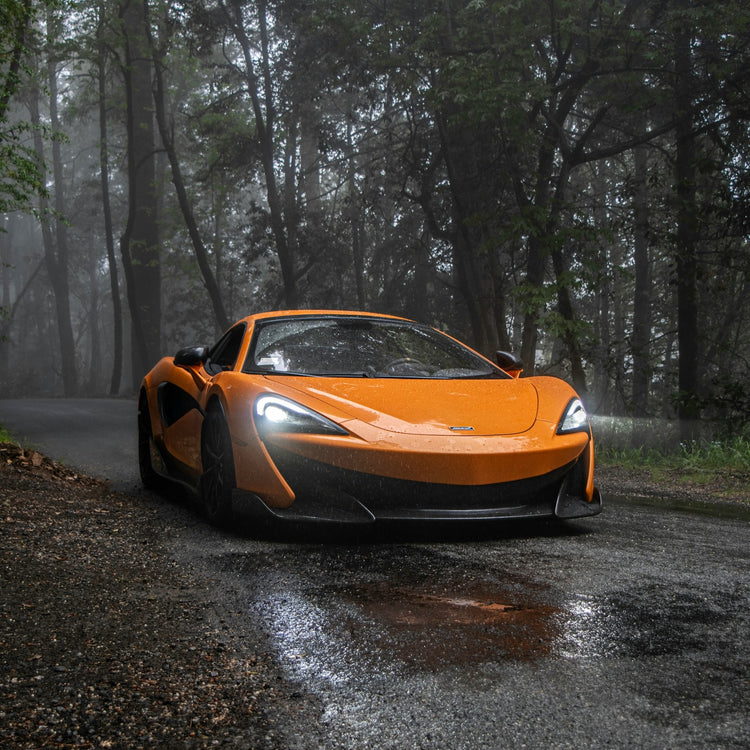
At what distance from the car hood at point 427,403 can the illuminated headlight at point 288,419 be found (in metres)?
0.14

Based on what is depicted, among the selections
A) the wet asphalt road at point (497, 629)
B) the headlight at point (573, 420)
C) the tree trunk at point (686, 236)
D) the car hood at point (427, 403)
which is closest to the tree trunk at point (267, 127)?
the tree trunk at point (686, 236)

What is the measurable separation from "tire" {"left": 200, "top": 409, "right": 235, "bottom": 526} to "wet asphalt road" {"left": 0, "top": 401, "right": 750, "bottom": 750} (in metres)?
0.13

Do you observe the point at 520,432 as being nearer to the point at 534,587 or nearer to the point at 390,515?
the point at 390,515

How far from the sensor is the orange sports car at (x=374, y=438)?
4586mm

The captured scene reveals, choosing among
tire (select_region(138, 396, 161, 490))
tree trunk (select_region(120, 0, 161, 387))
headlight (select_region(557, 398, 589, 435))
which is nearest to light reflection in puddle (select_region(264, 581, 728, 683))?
headlight (select_region(557, 398, 589, 435))

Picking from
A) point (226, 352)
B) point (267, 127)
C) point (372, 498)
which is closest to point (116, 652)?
point (372, 498)

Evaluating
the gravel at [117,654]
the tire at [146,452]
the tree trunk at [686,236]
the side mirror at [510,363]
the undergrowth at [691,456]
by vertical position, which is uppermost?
the tree trunk at [686,236]

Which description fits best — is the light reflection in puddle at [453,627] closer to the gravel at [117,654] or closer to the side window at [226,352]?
the gravel at [117,654]

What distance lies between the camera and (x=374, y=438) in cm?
461

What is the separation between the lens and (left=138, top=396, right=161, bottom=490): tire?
7266 mm

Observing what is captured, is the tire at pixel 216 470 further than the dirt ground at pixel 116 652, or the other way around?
the tire at pixel 216 470

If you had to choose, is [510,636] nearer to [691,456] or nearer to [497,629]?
[497,629]

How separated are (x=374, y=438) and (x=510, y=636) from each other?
169 centimetres

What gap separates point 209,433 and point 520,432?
6.10 feet
